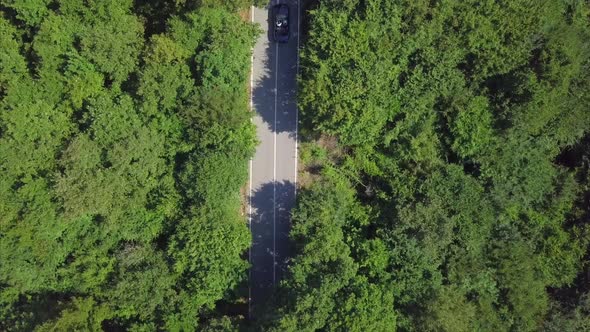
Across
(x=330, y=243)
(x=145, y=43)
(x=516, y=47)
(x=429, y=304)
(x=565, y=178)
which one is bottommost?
(x=429, y=304)

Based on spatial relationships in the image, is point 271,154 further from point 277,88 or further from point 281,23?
point 281,23

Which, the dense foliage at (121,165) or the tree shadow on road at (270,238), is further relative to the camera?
the tree shadow on road at (270,238)

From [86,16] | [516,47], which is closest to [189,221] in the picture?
[86,16]

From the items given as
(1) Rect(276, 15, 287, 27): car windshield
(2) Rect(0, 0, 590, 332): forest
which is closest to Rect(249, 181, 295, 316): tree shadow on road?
(2) Rect(0, 0, 590, 332): forest

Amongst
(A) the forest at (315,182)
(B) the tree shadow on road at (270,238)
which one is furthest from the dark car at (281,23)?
(B) the tree shadow on road at (270,238)

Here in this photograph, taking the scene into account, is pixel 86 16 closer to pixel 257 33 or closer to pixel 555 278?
pixel 257 33

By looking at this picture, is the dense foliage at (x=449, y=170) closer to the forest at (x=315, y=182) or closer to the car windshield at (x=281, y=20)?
the forest at (x=315, y=182)

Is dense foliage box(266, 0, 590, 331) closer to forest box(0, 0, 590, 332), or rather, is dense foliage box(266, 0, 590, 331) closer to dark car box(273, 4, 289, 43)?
forest box(0, 0, 590, 332)
